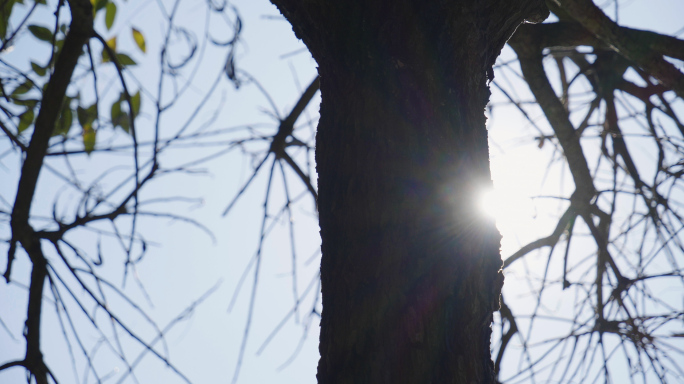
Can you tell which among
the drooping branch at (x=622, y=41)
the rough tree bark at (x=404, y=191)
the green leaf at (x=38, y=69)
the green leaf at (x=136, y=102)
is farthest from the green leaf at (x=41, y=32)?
the drooping branch at (x=622, y=41)

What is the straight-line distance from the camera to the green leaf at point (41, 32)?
1.68 metres

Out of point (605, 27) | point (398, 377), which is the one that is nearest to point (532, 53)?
point (605, 27)

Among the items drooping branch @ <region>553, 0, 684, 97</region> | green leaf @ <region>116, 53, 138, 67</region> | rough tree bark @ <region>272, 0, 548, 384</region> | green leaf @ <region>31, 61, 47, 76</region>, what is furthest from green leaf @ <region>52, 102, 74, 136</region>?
drooping branch @ <region>553, 0, 684, 97</region>

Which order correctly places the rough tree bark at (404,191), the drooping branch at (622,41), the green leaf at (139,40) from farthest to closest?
the green leaf at (139,40) < the drooping branch at (622,41) < the rough tree bark at (404,191)

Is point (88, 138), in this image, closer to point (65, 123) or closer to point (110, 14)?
point (65, 123)

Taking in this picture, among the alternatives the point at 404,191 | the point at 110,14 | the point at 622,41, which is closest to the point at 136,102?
the point at 110,14

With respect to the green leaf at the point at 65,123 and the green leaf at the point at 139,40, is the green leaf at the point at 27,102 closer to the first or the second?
the green leaf at the point at 65,123

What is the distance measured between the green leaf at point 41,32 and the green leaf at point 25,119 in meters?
0.22

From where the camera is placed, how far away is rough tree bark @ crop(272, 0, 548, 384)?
0.84m

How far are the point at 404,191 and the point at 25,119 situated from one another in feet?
4.49

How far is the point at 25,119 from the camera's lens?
5.65 feet

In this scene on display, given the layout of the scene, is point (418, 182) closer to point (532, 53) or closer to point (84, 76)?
point (532, 53)

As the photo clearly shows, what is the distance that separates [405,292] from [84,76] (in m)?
1.44

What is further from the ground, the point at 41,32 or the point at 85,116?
the point at 41,32
